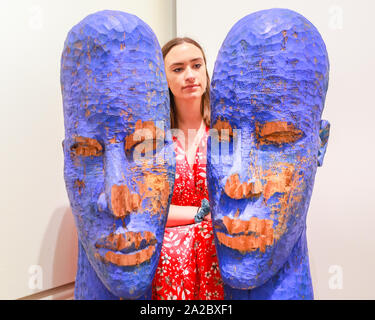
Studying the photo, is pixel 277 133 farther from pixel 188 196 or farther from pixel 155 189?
pixel 188 196

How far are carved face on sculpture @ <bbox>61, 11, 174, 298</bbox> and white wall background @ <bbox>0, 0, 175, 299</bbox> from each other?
42cm

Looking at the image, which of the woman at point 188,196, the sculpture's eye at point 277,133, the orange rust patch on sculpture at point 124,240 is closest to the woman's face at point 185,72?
the woman at point 188,196

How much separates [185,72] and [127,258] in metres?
0.66

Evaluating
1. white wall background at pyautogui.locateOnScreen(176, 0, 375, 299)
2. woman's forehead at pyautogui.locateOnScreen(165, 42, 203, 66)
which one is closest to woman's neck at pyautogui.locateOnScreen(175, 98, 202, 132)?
woman's forehead at pyautogui.locateOnScreen(165, 42, 203, 66)

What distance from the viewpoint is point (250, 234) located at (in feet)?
2.39

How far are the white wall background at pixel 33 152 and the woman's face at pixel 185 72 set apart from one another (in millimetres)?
389

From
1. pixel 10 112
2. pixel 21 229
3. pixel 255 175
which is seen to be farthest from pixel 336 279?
pixel 10 112

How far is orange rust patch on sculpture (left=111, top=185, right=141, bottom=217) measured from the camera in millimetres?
731

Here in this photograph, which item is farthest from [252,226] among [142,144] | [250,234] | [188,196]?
[188,196]

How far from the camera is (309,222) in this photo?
1.44 metres

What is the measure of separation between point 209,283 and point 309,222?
67cm

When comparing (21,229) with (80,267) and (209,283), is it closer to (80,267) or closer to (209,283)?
(80,267)

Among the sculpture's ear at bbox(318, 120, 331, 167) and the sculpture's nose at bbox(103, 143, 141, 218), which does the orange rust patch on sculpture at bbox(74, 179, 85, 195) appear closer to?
the sculpture's nose at bbox(103, 143, 141, 218)

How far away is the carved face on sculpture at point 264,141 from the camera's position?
0.74m
